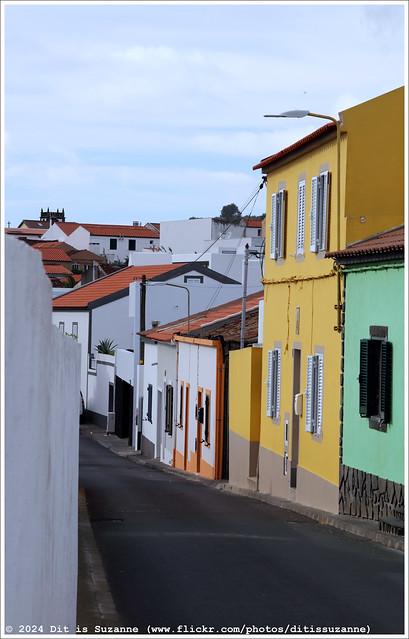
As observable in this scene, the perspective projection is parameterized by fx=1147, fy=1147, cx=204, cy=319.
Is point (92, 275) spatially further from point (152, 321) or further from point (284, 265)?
point (284, 265)

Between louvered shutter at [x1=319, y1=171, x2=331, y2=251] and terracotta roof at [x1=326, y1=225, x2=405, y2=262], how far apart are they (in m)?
1.20

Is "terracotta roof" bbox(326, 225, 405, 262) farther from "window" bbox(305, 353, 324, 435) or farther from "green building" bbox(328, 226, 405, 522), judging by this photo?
"window" bbox(305, 353, 324, 435)

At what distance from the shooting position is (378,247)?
17.1m

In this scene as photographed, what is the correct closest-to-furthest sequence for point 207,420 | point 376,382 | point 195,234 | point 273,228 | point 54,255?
point 376,382
point 273,228
point 207,420
point 195,234
point 54,255

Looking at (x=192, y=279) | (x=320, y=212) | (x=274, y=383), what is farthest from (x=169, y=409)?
(x=320, y=212)

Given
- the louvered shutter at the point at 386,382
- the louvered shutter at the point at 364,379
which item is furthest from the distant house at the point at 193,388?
the louvered shutter at the point at 386,382

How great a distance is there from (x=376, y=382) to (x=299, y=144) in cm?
656

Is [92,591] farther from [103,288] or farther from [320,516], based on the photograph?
[103,288]

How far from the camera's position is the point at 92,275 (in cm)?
7212

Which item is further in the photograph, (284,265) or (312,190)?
(284,265)

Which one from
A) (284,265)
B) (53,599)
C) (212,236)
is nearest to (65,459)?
(53,599)

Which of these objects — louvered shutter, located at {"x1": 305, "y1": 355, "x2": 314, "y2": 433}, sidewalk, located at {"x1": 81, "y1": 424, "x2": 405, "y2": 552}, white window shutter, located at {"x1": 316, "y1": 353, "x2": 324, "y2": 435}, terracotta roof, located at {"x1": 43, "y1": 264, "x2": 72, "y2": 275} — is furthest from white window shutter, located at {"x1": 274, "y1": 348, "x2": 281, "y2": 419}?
terracotta roof, located at {"x1": 43, "y1": 264, "x2": 72, "y2": 275}

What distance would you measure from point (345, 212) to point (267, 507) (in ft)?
20.0

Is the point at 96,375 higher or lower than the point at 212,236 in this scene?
lower
